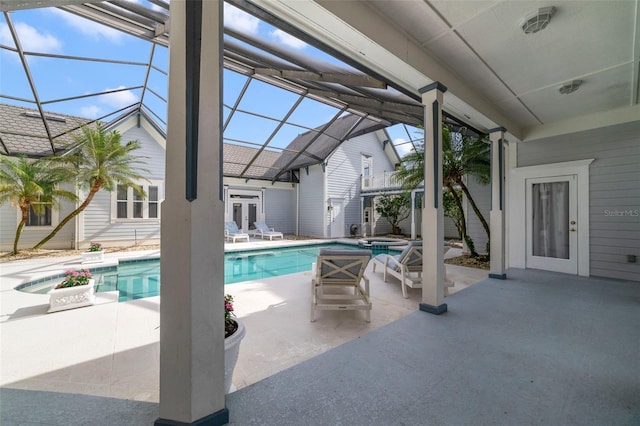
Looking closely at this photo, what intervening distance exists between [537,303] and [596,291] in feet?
5.25

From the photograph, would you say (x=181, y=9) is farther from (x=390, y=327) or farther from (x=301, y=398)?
(x=390, y=327)

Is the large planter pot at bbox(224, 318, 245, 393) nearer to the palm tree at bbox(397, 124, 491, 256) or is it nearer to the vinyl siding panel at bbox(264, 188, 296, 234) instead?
the palm tree at bbox(397, 124, 491, 256)

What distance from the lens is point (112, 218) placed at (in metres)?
10.2

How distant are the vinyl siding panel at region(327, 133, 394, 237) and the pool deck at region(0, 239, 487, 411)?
1038 centimetres

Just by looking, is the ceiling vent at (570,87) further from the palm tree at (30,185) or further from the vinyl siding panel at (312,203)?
the palm tree at (30,185)

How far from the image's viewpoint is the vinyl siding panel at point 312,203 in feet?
48.6

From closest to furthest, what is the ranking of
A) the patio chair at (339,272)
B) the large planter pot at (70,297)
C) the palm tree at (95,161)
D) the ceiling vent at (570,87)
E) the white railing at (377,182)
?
the large planter pot at (70,297) → the patio chair at (339,272) → the ceiling vent at (570,87) → the palm tree at (95,161) → the white railing at (377,182)

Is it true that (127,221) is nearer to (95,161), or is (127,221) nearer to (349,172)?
(95,161)

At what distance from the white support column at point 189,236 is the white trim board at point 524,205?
722 centimetres

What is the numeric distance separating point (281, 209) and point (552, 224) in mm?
12699

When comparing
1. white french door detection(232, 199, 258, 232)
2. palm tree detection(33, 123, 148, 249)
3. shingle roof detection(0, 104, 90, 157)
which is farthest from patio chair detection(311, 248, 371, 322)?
white french door detection(232, 199, 258, 232)

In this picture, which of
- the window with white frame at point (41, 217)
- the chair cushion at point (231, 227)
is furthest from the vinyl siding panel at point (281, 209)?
the window with white frame at point (41, 217)

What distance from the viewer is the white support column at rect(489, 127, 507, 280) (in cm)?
531

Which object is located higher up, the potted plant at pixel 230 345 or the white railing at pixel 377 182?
the white railing at pixel 377 182
